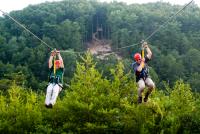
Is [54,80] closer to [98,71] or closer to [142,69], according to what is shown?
[142,69]

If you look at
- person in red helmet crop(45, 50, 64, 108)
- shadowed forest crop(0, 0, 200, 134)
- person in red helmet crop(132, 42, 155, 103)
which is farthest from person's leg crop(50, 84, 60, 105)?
person in red helmet crop(132, 42, 155, 103)

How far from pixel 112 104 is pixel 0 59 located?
8077 centimetres

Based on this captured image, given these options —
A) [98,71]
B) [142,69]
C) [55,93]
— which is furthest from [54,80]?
[98,71]

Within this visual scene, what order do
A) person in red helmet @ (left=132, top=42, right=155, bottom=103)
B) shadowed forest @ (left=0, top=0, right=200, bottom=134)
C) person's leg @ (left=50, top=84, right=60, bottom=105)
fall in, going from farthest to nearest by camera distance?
shadowed forest @ (left=0, top=0, right=200, bottom=134), person's leg @ (left=50, top=84, right=60, bottom=105), person in red helmet @ (left=132, top=42, right=155, bottom=103)

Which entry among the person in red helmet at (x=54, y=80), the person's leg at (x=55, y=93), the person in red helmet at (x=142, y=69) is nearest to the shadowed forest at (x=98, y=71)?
the person in red helmet at (x=54, y=80)

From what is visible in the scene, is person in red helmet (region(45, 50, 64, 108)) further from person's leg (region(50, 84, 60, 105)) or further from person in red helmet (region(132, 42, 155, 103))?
person in red helmet (region(132, 42, 155, 103))

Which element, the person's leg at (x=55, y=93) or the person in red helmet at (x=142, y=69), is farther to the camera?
the person's leg at (x=55, y=93)

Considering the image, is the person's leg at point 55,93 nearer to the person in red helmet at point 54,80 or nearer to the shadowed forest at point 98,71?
the person in red helmet at point 54,80

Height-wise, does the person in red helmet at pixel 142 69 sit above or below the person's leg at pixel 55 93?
above

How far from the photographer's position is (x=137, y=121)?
3173 centimetres

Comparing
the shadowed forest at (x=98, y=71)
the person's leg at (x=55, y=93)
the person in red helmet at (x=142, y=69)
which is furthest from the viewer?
the shadowed forest at (x=98, y=71)

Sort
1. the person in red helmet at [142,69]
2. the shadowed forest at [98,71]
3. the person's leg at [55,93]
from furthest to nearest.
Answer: the shadowed forest at [98,71] < the person's leg at [55,93] < the person in red helmet at [142,69]

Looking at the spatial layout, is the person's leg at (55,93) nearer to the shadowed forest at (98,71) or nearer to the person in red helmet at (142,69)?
Result: the shadowed forest at (98,71)

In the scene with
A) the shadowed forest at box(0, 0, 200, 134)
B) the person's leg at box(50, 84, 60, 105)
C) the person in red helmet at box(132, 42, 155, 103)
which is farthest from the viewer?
the shadowed forest at box(0, 0, 200, 134)
